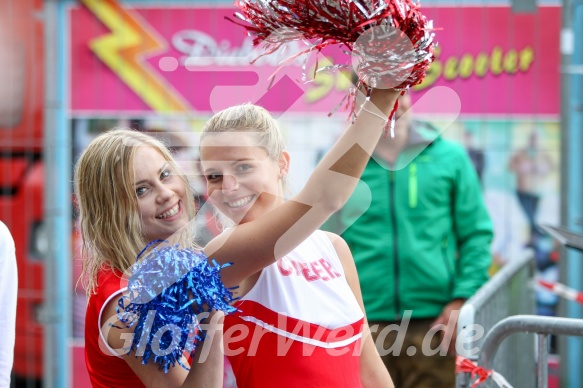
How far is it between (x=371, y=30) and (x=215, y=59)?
2.78 m

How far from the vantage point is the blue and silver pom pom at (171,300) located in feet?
4.91

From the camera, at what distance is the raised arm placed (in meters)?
1.49

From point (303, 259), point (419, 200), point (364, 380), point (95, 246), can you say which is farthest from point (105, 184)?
point (419, 200)

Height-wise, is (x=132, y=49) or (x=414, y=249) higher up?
(x=132, y=49)

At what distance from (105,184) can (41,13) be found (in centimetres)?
284

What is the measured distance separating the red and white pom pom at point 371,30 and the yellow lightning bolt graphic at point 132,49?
281cm

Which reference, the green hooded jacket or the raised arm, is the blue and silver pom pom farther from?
the green hooded jacket

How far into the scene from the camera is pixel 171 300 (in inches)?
59.0

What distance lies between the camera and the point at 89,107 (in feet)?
14.1

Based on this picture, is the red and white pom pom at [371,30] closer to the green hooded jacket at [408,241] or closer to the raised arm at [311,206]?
the raised arm at [311,206]

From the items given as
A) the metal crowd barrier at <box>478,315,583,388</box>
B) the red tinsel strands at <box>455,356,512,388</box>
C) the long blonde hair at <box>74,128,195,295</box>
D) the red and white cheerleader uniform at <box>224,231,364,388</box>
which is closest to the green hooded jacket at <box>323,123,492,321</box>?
the red tinsel strands at <box>455,356,512,388</box>

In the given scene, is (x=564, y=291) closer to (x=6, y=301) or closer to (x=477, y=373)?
(x=477, y=373)

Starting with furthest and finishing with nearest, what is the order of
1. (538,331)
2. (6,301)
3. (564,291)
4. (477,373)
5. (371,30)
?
(564,291) → (477,373) → (538,331) → (6,301) → (371,30)

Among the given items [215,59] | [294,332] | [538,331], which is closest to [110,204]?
[294,332]
